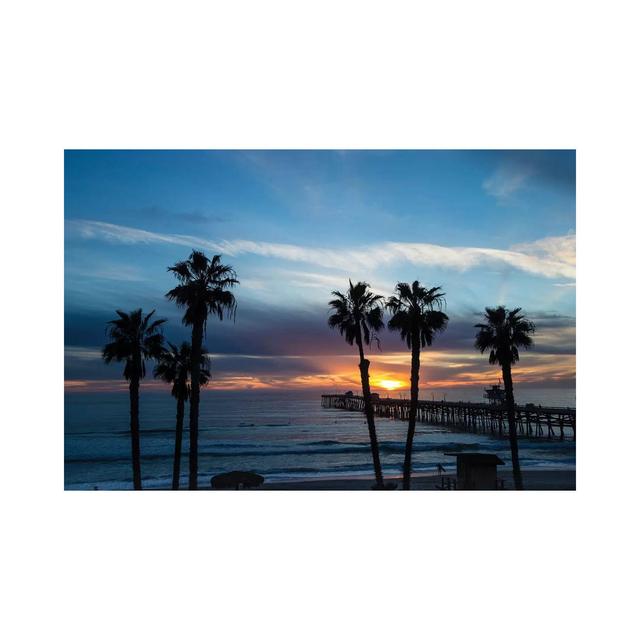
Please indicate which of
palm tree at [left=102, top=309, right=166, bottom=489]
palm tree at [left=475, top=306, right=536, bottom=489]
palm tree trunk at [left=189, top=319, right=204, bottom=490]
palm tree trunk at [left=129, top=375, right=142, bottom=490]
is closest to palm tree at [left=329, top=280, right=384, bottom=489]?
palm tree at [left=475, top=306, right=536, bottom=489]

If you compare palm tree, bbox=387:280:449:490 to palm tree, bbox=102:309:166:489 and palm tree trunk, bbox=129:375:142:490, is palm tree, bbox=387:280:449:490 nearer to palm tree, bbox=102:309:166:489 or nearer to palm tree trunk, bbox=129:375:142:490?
palm tree, bbox=102:309:166:489

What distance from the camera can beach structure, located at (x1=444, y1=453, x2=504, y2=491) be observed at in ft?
53.3

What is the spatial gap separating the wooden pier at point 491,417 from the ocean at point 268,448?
206 cm

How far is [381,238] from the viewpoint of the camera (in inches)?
673

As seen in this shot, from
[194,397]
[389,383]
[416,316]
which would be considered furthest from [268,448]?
[194,397]

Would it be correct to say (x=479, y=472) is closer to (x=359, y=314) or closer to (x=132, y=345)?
(x=359, y=314)

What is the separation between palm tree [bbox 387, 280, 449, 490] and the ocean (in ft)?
34.5

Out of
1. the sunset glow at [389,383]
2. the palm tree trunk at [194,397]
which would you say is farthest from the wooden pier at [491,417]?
the palm tree trunk at [194,397]

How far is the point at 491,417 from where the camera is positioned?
169 feet

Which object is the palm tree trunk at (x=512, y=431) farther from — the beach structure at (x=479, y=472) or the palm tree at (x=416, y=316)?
the palm tree at (x=416, y=316)
